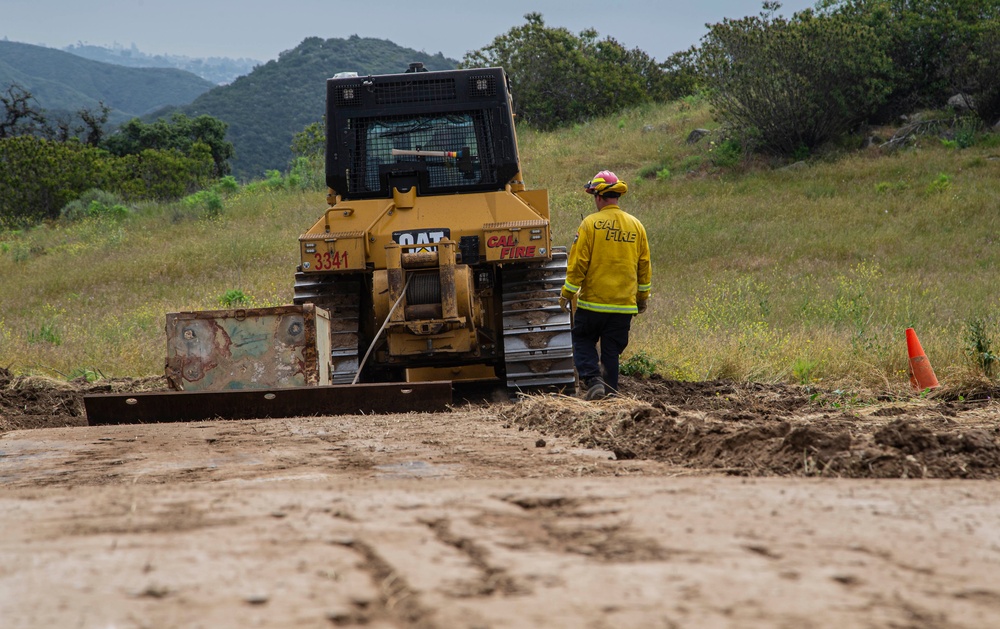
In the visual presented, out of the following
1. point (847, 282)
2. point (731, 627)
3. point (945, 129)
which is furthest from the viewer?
point (945, 129)

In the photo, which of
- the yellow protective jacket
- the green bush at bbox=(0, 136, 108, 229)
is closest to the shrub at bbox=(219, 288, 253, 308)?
the yellow protective jacket

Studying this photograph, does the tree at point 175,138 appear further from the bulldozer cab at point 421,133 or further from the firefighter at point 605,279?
the firefighter at point 605,279

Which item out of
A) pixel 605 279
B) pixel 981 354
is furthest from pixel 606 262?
pixel 981 354

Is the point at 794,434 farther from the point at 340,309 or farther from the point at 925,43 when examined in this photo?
the point at 925,43

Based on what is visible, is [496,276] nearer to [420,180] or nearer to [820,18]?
[420,180]

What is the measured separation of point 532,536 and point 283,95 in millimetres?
94672

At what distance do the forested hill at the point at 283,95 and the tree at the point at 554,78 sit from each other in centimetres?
3454

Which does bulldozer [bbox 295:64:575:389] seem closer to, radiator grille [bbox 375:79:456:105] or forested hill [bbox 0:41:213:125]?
radiator grille [bbox 375:79:456:105]

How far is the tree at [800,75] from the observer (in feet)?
88.9

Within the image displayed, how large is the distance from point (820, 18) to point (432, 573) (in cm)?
2907

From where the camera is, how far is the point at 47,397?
9.14 meters

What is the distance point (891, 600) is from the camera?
2.26m

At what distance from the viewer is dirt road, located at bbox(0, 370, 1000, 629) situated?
7.27ft

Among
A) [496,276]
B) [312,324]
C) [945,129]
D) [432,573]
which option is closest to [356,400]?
[312,324]
